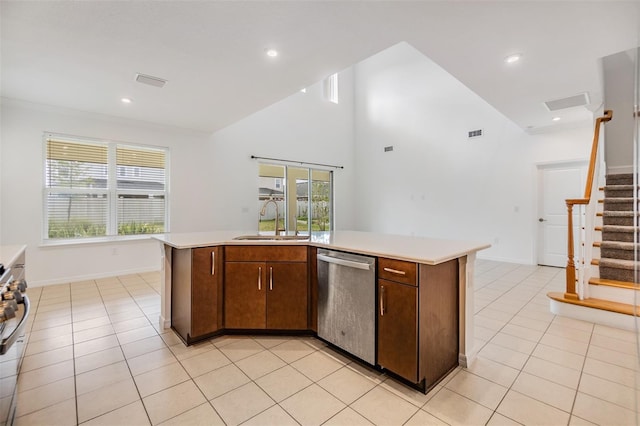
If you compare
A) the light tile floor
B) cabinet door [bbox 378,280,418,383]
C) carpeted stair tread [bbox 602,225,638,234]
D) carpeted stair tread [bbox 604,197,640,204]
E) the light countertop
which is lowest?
the light tile floor

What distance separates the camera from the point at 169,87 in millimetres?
3359

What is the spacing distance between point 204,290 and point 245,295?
1.09 ft

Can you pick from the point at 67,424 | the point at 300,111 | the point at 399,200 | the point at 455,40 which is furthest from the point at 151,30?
the point at 399,200

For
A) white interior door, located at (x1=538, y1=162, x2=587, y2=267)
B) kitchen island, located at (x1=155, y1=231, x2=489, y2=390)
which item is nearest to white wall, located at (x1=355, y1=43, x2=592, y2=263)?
white interior door, located at (x1=538, y1=162, x2=587, y2=267)

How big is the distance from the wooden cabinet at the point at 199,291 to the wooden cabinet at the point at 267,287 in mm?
81

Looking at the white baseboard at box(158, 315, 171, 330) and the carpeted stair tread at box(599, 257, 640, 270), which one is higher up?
the carpeted stair tread at box(599, 257, 640, 270)

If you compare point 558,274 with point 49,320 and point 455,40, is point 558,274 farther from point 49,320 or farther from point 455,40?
point 49,320

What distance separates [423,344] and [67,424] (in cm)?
198

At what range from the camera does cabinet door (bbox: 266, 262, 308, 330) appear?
2.41 meters

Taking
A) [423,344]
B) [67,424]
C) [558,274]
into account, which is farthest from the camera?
[558,274]

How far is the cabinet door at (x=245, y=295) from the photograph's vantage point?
2428 millimetres

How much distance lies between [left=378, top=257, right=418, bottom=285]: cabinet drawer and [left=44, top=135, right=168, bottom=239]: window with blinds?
14.9 ft

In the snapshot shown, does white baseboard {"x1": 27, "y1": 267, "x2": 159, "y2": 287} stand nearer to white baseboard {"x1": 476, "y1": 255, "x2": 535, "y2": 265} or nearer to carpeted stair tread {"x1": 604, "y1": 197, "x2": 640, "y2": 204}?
white baseboard {"x1": 476, "y1": 255, "x2": 535, "y2": 265}

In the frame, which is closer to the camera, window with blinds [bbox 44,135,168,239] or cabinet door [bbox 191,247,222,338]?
cabinet door [bbox 191,247,222,338]
